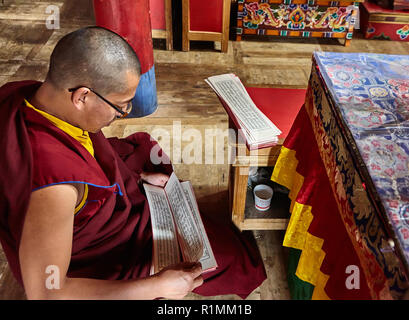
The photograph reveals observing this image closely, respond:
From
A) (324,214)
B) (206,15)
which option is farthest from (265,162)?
(206,15)

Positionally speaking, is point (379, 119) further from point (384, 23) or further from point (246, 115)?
point (384, 23)

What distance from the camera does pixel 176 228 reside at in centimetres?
143

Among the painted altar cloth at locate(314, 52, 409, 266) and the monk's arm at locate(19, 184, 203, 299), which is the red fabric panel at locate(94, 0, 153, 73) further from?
the monk's arm at locate(19, 184, 203, 299)

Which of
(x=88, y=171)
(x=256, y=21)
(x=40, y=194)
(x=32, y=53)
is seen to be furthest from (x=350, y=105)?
(x=32, y=53)

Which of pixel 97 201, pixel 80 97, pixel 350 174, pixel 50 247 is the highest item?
pixel 80 97

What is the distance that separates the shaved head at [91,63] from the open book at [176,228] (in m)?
0.58

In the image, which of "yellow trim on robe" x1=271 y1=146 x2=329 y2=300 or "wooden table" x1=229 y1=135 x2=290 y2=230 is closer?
"yellow trim on robe" x1=271 y1=146 x2=329 y2=300

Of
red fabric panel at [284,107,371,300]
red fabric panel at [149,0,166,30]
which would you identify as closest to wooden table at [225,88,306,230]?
red fabric panel at [284,107,371,300]

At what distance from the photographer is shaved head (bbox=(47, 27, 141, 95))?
96cm

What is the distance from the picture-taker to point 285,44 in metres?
3.62

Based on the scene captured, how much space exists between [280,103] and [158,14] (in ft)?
6.68

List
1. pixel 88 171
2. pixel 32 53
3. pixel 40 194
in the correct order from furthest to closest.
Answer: pixel 32 53 → pixel 88 171 → pixel 40 194
